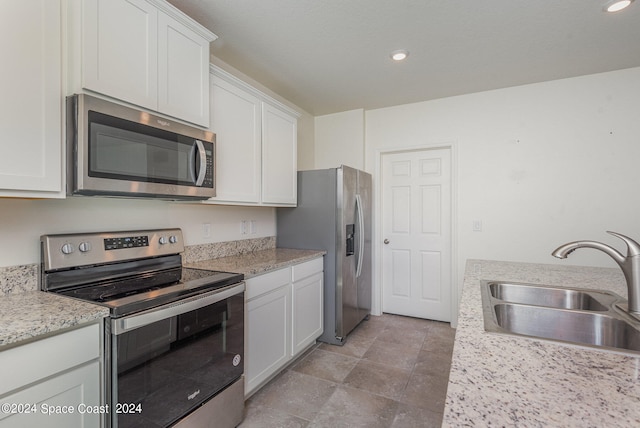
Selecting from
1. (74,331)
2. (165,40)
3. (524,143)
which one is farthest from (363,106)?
(74,331)

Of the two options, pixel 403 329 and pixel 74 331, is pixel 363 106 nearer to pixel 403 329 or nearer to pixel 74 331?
pixel 403 329

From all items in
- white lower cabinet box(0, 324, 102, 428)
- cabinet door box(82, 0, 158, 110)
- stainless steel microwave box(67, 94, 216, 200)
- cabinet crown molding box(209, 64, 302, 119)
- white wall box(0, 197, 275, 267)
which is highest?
cabinet crown molding box(209, 64, 302, 119)

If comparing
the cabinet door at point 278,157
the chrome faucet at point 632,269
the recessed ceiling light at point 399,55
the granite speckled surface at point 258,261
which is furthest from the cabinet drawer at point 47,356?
the recessed ceiling light at point 399,55

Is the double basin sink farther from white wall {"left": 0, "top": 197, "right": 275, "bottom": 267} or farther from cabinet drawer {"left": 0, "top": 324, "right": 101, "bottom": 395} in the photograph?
white wall {"left": 0, "top": 197, "right": 275, "bottom": 267}

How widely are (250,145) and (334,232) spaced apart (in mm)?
1089

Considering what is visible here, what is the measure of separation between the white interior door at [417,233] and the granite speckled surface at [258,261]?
4.04 feet

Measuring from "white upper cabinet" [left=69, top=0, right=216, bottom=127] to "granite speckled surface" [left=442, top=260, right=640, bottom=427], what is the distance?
1.72 metres

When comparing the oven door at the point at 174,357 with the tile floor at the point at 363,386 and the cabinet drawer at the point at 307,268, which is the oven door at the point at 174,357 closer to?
the tile floor at the point at 363,386

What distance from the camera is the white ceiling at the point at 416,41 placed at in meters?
1.87

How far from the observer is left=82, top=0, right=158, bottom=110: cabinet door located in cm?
133

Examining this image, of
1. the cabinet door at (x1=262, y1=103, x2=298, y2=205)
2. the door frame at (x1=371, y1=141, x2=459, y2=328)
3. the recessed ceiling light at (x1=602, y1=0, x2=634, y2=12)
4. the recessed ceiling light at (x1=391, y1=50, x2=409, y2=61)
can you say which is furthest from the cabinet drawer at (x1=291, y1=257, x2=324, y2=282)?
the recessed ceiling light at (x1=602, y1=0, x2=634, y2=12)

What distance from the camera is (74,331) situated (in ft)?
3.57

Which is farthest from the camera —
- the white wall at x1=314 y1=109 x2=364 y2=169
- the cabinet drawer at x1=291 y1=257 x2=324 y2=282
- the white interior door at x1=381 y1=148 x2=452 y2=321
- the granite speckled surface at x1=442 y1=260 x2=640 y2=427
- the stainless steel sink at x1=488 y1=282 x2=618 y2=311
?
the white wall at x1=314 y1=109 x2=364 y2=169

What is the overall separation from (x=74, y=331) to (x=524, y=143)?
3.62 meters
